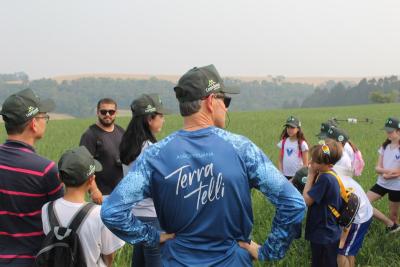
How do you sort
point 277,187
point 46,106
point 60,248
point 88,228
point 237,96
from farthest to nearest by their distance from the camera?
point 237,96, point 46,106, point 88,228, point 60,248, point 277,187

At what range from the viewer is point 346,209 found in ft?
13.3

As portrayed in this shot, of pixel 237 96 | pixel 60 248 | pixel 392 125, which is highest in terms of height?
pixel 392 125

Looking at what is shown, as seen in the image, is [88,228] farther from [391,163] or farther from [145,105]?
[391,163]

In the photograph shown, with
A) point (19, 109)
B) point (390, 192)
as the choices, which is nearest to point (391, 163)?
point (390, 192)

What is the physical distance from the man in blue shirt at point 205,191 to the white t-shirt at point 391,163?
4.61 meters

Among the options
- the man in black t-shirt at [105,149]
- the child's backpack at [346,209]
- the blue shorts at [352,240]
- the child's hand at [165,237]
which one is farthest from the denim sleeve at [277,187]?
the man in black t-shirt at [105,149]

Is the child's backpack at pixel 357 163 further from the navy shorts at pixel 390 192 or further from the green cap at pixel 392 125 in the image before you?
the green cap at pixel 392 125

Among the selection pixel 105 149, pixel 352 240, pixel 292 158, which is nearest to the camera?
pixel 352 240

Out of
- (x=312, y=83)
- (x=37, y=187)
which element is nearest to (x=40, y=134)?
(x=37, y=187)

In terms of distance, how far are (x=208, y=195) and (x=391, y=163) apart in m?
4.95

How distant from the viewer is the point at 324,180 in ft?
13.2

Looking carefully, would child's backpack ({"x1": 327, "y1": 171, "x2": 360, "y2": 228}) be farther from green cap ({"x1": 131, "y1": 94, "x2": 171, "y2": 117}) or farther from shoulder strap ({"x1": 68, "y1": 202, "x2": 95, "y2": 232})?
shoulder strap ({"x1": 68, "y1": 202, "x2": 95, "y2": 232})

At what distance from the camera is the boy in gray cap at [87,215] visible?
2.86 meters

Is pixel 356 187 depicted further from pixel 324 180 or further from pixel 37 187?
pixel 37 187
